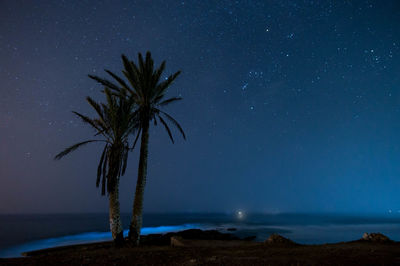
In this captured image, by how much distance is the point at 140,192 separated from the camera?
16.3 metres

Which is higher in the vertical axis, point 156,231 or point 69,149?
point 69,149

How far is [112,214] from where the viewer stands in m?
16.0

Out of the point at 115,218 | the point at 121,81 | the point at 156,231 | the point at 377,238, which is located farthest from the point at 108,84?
the point at 156,231

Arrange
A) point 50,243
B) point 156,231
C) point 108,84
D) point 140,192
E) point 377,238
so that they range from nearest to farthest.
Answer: point 377,238, point 140,192, point 108,84, point 50,243, point 156,231

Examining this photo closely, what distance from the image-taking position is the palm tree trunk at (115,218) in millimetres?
15617

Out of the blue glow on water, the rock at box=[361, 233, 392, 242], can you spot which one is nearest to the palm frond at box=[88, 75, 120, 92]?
the rock at box=[361, 233, 392, 242]

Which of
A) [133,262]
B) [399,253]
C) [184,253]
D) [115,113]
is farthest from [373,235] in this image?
[115,113]

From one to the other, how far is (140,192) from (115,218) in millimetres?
2114

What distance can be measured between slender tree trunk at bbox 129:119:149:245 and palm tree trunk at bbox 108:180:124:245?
0.65 metres

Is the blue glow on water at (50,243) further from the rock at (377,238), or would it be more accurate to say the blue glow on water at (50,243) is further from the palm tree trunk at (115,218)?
the rock at (377,238)

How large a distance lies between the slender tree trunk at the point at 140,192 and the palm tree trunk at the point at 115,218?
2.14 feet

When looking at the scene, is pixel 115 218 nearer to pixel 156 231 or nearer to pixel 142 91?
pixel 142 91

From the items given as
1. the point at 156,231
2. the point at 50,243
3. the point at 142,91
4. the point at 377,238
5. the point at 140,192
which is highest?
the point at 142,91

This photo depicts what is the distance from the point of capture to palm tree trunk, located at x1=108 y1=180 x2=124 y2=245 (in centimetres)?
1562
